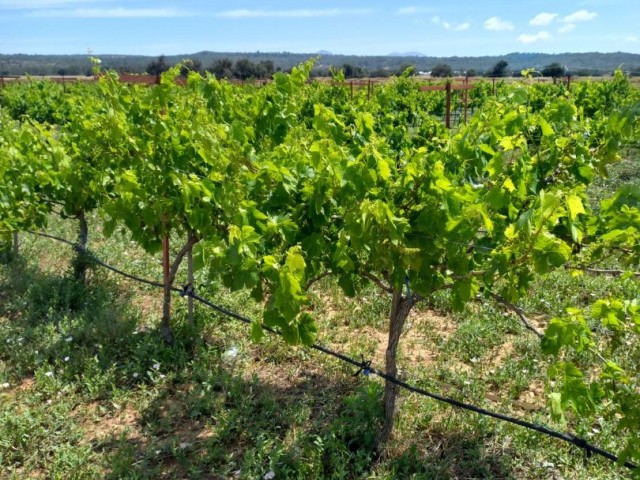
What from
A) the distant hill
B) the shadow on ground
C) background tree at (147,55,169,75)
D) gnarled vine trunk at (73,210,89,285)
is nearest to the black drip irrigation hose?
gnarled vine trunk at (73,210,89,285)

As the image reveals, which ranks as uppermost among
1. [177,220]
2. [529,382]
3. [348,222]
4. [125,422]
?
[348,222]

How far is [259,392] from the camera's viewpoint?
340 centimetres

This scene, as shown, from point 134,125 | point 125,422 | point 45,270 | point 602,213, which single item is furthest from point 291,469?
point 45,270

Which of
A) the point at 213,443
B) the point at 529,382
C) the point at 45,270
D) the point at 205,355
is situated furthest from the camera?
the point at 45,270

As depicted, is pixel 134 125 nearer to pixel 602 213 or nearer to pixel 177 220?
pixel 177 220

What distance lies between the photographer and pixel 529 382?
3.42 metres

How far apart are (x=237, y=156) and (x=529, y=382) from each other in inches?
80.9

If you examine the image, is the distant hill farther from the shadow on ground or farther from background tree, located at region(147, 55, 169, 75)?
the shadow on ground

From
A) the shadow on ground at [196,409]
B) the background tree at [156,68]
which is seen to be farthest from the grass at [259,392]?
the background tree at [156,68]

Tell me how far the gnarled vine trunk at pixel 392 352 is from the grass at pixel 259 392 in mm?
62

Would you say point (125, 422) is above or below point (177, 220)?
Answer: below

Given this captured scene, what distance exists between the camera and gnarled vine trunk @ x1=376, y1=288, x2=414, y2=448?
284cm

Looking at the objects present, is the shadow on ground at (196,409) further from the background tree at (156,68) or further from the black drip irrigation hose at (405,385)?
the background tree at (156,68)

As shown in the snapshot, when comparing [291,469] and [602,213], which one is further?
[291,469]
